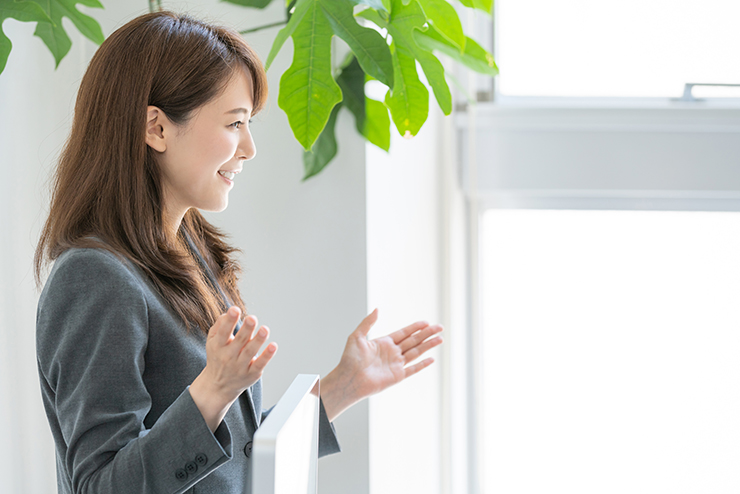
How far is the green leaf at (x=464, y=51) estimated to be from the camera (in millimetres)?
910

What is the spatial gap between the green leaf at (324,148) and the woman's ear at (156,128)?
1.24 feet

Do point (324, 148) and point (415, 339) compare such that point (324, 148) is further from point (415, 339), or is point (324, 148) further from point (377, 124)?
point (415, 339)

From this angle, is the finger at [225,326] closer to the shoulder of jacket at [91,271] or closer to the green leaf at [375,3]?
the shoulder of jacket at [91,271]

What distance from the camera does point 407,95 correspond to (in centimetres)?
87

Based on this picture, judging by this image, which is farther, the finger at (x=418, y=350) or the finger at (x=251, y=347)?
the finger at (x=418, y=350)

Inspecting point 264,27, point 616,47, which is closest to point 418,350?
point 264,27

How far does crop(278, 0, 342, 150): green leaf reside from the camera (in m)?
0.80

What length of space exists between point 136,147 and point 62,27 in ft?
1.45

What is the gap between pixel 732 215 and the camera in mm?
1668

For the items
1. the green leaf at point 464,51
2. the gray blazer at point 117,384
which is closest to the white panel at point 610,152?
the green leaf at point 464,51

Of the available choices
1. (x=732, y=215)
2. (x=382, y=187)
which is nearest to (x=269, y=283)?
(x=382, y=187)

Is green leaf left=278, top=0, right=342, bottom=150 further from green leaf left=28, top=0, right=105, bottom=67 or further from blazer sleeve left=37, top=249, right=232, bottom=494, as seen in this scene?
green leaf left=28, top=0, right=105, bottom=67

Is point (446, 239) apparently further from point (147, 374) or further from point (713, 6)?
point (147, 374)

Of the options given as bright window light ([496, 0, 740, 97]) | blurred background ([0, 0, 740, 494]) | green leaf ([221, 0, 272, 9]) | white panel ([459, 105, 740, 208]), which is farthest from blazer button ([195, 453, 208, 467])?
bright window light ([496, 0, 740, 97])
